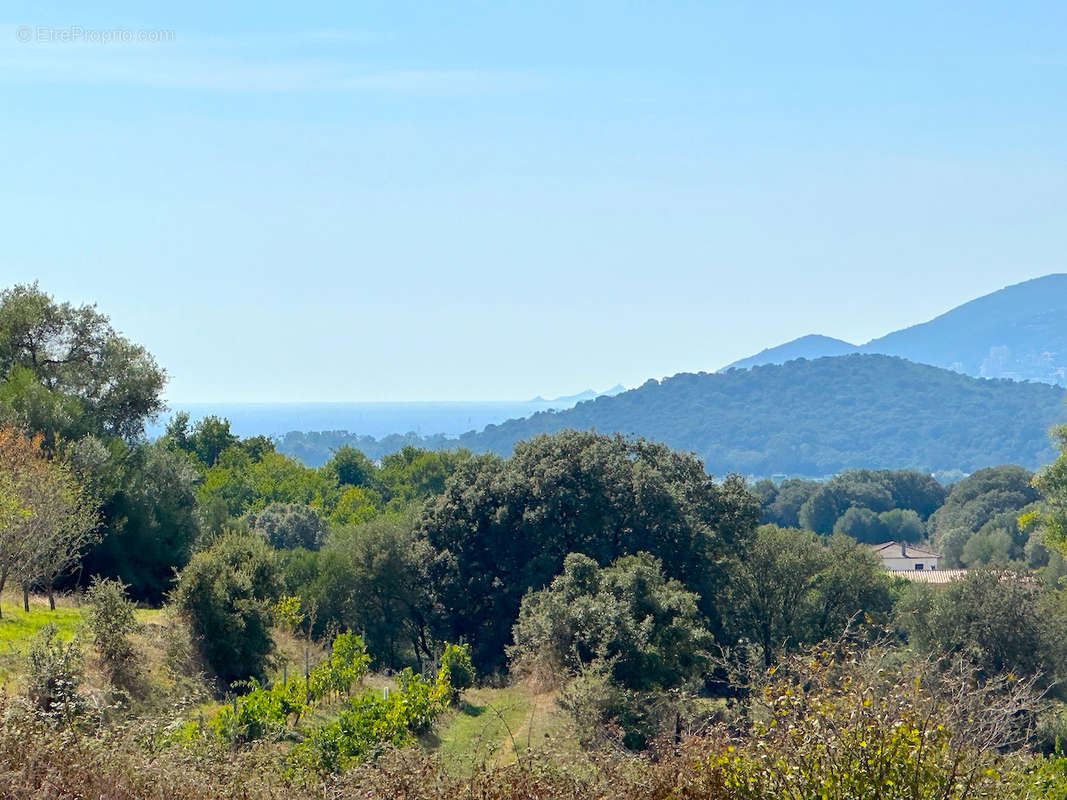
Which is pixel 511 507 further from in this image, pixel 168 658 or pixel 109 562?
pixel 168 658

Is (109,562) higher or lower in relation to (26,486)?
lower

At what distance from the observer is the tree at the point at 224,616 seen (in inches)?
861

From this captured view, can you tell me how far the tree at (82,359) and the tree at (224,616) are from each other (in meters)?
13.7

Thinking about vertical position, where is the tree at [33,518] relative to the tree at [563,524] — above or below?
above

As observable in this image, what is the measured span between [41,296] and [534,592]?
17.8 metres

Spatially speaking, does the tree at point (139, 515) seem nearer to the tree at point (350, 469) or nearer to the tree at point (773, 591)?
the tree at point (773, 591)

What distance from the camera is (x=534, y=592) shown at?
31.9 meters

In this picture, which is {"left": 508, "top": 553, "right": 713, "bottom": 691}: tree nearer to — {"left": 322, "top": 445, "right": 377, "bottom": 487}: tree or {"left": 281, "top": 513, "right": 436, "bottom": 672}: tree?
{"left": 281, "top": 513, "right": 436, "bottom": 672}: tree

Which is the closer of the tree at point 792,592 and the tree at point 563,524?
the tree at point 563,524

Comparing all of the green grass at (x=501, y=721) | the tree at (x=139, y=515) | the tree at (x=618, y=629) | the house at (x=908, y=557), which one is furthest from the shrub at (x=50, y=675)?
the house at (x=908, y=557)

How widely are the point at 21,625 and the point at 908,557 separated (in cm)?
9504

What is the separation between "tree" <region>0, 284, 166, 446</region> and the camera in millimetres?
35062

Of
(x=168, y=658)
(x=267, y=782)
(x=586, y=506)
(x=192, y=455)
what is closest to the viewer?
(x=267, y=782)

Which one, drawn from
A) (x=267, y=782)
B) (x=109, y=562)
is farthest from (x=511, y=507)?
(x=267, y=782)
